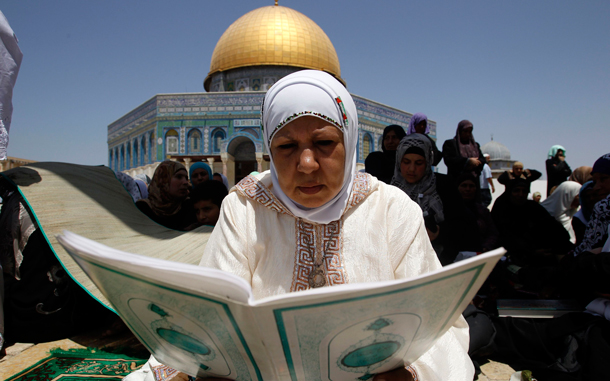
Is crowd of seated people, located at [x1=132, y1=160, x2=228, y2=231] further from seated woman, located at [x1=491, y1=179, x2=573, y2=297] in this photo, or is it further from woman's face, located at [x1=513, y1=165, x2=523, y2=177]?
woman's face, located at [x1=513, y1=165, x2=523, y2=177]

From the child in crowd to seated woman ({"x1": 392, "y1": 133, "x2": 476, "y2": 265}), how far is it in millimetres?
1331

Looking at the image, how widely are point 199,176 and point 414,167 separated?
2361 millimetres

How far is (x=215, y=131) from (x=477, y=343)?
16666 millimetres

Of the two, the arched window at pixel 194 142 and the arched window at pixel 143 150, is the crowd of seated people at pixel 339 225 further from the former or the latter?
the arched window at pixel 143 150

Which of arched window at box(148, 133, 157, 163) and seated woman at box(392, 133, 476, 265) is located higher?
arched window at box(148, 133, 157, 163)

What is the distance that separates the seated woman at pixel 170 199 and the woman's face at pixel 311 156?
7.37 ft

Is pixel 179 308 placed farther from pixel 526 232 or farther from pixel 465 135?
pixel 465 135

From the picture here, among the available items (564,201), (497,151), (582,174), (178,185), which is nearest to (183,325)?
(178,185)

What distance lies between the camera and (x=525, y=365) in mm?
1758

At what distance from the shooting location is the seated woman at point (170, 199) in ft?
9.85

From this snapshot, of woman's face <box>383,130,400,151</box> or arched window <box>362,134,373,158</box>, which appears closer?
woman's face <box>383,130,400,151</box>

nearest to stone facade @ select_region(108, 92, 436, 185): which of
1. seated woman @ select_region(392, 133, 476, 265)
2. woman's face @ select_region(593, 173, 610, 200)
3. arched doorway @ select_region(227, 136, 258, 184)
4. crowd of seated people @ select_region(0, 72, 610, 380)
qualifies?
arched doorway @ select_region(227, 136, 258, 184)

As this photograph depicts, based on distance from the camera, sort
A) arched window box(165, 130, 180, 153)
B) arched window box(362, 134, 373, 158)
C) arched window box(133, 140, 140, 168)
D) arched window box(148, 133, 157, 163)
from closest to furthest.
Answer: arched window box(165, 130, 180, 153) < arched window box(148, 133, 157, 163) < arched window box(362, 134, 373, 158) < arched window box(133, 140, 140, 168)

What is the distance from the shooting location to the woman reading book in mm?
899
